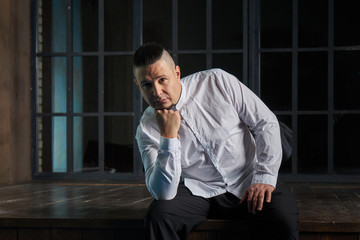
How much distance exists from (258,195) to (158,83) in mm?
651

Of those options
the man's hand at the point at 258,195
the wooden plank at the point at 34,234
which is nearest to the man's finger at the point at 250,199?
the man's hand at the point at 258,195

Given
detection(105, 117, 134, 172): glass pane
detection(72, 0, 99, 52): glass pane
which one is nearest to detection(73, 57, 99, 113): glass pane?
detection(72, 0, 99, 52): glass pane

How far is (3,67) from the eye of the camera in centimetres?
370

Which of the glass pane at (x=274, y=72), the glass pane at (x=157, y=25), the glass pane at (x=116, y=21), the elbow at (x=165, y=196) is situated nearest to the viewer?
the elbow at (x=165, y=196)

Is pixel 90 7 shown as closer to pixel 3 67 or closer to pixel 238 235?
pixel 3 67

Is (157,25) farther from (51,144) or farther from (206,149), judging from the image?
(206,149)

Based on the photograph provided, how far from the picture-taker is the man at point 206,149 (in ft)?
6.17

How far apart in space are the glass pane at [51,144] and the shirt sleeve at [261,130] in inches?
96.1

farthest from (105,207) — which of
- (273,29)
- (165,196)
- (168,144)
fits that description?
(273,29)

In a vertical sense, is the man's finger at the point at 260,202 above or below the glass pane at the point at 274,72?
below

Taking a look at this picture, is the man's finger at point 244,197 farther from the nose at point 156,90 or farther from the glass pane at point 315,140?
the glass pane at point 315,140

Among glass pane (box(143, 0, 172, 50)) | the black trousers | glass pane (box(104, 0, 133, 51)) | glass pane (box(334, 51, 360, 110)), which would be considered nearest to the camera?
the black trousers

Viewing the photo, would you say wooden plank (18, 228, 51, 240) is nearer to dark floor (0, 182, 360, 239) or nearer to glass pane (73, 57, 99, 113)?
dark floor (0, 182, 360, 239)

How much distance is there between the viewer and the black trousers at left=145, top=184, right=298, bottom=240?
1.78 m
